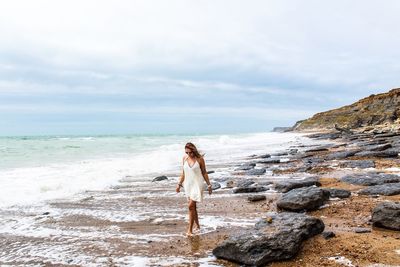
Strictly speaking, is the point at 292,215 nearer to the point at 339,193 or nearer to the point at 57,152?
the point at 339,193

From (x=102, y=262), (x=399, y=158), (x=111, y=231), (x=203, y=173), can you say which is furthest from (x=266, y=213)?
(x=399, y=158)

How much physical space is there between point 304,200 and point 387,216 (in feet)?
7.50

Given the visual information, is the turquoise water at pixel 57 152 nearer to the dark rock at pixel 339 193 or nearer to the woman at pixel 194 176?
the woman at pixel 194 176

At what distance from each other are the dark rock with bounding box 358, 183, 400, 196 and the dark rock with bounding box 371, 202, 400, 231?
293cm

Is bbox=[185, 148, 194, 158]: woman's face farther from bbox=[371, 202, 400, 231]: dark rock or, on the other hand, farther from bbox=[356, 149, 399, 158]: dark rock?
bbox=[356, 149, 399, 158]: dark rock

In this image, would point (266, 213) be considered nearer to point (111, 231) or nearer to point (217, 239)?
point (217, 239)

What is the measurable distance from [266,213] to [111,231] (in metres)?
3.77

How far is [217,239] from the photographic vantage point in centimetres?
782

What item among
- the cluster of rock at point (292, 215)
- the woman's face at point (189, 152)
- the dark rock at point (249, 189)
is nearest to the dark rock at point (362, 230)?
the cluster of rock at point (292, 215)

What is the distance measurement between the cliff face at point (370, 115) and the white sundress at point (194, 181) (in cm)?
4925

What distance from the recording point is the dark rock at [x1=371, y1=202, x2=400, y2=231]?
24.5 feet

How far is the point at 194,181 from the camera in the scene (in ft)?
28.1

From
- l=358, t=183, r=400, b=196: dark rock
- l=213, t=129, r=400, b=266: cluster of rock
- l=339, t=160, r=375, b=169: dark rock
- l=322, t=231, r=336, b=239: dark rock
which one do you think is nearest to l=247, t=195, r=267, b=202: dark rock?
l=213, t=129, r=400, b=266: cluster of rock

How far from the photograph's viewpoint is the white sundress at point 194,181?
8.48 metres
